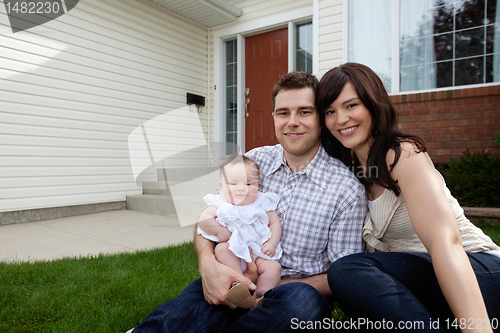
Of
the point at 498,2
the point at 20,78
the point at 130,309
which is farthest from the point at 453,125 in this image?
the point at 20,78

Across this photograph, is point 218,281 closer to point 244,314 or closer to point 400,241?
point 244,314

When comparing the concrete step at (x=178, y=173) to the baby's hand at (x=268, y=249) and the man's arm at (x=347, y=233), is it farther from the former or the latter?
the man's arm at (x=347, y=233)

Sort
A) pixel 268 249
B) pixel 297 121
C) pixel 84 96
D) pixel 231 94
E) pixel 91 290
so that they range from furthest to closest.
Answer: pixel 231 94, pixel 84 96, pixel 91 290, pixel 297 121, pixel 268 249

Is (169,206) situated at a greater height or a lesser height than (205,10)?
lesser

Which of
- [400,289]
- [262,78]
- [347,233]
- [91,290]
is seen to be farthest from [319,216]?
[262,78]

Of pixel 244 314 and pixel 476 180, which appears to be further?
pixel 476 180

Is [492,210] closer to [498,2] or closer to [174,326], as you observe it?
[498,2]

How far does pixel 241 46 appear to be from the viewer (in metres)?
6.34

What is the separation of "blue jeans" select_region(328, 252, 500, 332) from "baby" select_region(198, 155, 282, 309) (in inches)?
13.1

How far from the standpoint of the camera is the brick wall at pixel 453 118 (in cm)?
413

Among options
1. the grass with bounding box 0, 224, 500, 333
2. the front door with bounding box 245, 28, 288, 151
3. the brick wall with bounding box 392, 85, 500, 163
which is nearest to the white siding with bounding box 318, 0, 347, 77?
the front door with bounding box 245, 28, 288, 151

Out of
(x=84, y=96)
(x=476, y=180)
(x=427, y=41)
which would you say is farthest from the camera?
(x=84, y=96)

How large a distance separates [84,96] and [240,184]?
398 cm

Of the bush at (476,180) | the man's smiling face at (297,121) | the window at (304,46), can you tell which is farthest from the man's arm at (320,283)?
the window at (304,46)
